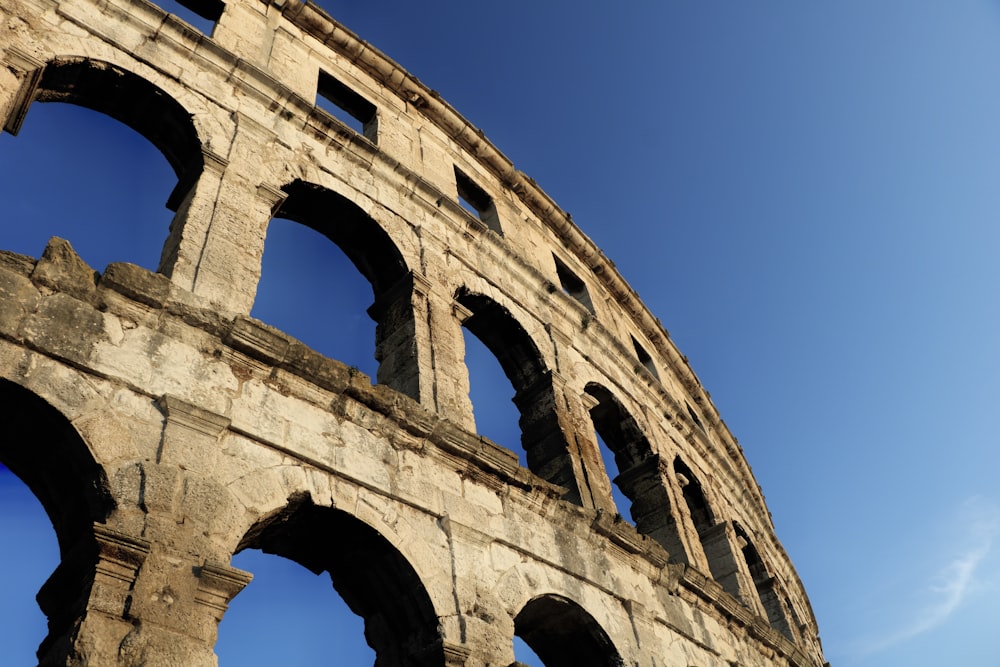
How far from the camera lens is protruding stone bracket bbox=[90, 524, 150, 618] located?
378cm

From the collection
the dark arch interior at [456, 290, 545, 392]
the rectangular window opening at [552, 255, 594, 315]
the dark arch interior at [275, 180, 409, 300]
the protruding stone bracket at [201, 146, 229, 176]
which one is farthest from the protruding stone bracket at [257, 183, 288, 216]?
Answer: the rectangular window opening at [552, 255, 594, 315]

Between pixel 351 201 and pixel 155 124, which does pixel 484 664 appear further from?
pixel 155 124

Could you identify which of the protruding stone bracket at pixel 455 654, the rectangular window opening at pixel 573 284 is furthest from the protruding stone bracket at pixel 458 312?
the rectangular window opening at pixel 573 284

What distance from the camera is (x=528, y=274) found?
1071cm

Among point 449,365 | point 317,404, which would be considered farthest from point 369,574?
point 449,365

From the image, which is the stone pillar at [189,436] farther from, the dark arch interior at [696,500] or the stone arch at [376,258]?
the dark arch interior at [696,500]

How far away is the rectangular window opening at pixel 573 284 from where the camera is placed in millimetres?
13469

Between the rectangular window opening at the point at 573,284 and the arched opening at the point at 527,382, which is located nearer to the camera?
the arched opening at the point at 527,382

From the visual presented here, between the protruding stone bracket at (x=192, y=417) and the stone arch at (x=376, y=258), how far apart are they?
8.78 feet

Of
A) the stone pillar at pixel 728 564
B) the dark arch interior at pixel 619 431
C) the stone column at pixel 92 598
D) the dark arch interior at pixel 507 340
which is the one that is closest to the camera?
the stone column at pixel 92 598

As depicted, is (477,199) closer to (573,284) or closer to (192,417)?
(573,284)

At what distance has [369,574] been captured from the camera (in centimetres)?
568

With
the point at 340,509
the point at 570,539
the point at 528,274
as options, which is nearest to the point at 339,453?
the point at 340,509

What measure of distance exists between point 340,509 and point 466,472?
4.85 ft
